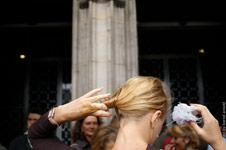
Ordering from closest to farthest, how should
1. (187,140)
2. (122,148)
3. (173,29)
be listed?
(122,148) < (187,140) < (173,29)

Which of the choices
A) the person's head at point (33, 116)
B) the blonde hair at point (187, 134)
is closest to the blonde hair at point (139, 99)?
the blonde hair at point (187, 134)

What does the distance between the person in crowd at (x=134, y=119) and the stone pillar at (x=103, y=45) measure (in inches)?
87.0

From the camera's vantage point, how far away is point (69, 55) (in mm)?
6832

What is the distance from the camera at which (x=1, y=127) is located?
6.34 metres

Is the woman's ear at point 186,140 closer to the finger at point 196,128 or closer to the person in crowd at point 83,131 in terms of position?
the person in crowd at point 83,131

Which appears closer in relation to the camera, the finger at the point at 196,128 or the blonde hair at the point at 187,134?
the finger at the point at 196,128

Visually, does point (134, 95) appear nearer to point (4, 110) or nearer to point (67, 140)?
point (67, 140)

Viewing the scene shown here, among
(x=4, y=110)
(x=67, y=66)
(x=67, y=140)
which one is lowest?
(x=67, y=140)

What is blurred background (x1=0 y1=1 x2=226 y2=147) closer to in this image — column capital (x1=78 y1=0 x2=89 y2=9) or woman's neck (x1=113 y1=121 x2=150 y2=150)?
column capital (x1=78 y1=0 x2=89 y2=9)

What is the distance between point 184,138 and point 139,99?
199 cm

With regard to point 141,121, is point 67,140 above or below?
below

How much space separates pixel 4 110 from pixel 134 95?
20.5ft

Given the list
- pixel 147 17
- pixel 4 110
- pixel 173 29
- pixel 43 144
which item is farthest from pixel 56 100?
pixel 43 144

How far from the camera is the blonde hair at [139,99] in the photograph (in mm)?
931
